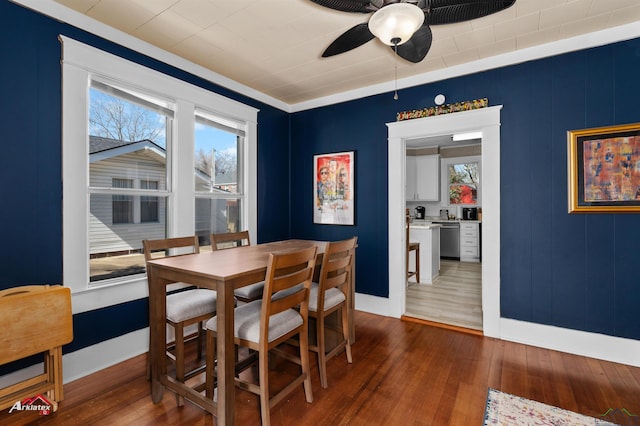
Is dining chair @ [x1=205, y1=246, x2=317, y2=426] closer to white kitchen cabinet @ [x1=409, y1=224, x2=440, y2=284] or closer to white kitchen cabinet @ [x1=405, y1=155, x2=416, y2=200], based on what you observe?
white kitchen cabinet @ [x1=409, y1=224, x2=440, y2=284]

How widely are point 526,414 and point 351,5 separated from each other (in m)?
2.58

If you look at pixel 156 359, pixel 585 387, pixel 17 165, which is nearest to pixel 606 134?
pixel 585 387

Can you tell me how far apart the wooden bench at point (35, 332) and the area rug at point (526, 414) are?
8.56ft

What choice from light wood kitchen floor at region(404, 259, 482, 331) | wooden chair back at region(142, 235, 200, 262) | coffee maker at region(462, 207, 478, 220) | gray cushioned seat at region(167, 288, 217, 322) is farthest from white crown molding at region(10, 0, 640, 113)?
coffee maker at region(462, 207, 478, 220)

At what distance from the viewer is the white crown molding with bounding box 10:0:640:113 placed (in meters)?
2.24

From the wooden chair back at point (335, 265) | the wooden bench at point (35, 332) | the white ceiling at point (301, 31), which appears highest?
the white ceiling at point (301, 31)

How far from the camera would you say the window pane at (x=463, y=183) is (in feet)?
22.8

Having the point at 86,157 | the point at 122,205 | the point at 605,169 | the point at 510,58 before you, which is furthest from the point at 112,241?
the point at 605,169

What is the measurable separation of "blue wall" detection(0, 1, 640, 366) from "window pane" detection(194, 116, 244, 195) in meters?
0.45

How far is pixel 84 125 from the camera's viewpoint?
2.34 meters

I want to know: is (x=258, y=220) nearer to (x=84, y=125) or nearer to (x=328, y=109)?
(x=328, y=109)

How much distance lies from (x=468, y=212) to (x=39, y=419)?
7212mm

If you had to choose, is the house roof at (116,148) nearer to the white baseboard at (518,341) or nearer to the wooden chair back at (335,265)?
the white baseboard at (518,341)

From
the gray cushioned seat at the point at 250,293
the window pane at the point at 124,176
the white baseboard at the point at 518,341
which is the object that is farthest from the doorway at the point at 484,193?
the window pane at the point at 124,176
